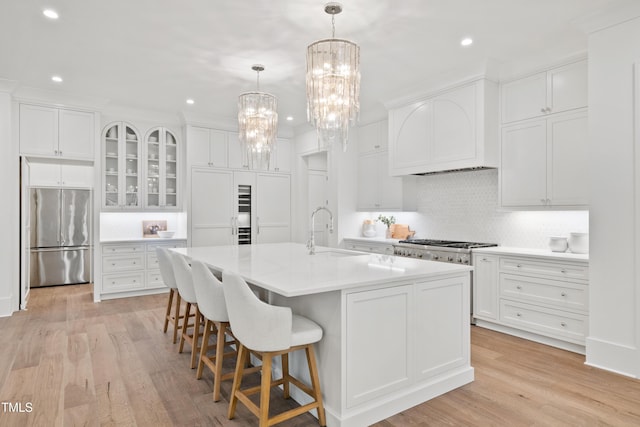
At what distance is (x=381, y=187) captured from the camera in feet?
18.7

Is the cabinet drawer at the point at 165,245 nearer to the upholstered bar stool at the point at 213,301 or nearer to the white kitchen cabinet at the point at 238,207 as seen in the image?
the white kitchen cabinet at the point at 238,207

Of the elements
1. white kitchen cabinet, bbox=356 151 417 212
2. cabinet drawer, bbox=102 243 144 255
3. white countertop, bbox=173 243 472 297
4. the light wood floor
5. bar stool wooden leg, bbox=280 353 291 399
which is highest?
white kitchen cabinet, bbox=356 151 417 212

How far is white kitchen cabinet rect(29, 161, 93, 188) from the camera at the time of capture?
6.30m


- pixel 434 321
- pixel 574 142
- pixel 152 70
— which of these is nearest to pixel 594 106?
pixel 574 142

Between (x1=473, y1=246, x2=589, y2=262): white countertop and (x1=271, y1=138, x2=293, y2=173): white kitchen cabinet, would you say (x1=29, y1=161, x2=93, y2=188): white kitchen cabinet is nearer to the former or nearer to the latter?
(x1=271, y1=138, x2=293, y2=173): white kitchen cabinet

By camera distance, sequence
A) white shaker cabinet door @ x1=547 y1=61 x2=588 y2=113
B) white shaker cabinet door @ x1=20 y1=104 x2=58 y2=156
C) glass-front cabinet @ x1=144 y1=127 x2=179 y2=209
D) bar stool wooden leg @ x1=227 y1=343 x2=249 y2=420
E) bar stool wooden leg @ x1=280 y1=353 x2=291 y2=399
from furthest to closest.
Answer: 1. glass-front cabinet @ x1=144 y1=127 x2=179 y2=209
2. white shaker cabinet door @ x1=20 y1=104 x2=58 y2=156
3. white shaker cabinet door @ x1=547 y1=61 x2=588 y2=113
4. bar stool wooden leg @ x1=280 y1=353 x2=291 y2=399
5. bar stool wooden leg @ x1=227 y1=343 x2=249 y2=420

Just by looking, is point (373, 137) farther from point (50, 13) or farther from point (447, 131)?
point (50, 13)

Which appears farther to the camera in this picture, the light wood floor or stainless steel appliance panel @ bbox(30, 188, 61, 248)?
stainless steel appliance panel @ bbox(30, 188, 61, 248)

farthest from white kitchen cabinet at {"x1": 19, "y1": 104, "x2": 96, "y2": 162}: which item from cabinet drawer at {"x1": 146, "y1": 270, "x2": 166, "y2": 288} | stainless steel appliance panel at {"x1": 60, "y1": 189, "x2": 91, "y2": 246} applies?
cabinet drawer at {"x1": 146, "y1": 270, "x2": 166, "y2": 288}

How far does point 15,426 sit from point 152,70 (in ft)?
11.2

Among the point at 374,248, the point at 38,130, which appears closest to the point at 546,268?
the point at 374,248

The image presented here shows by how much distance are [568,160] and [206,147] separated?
4.99 metres

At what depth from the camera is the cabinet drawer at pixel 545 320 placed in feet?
Answer: 11.0

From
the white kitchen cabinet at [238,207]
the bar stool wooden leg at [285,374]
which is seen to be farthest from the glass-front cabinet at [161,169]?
the bar stool wooden leg at [285,374]
